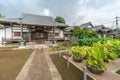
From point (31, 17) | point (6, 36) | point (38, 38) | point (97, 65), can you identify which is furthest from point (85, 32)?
point (97, 65)

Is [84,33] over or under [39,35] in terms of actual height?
over

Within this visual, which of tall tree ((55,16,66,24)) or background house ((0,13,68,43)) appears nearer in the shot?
background house ((0,13,68,43))

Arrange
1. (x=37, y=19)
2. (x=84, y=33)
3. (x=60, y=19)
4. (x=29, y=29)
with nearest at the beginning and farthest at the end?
(x=84, y=33) → (x=29, y=29) → (x=37, y=19) → (x=60, y=19)

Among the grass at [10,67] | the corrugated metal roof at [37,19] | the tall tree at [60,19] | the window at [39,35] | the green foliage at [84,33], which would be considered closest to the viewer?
the grass at [10,67]

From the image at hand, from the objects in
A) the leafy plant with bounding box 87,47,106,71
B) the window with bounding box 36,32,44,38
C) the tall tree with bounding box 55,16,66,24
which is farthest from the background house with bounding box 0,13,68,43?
the leafy plant with bounding box 87,47,106,71

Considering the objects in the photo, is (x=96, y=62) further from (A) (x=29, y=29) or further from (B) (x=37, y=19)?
(B) (x=37, y=19)

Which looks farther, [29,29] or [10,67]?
[29,29]

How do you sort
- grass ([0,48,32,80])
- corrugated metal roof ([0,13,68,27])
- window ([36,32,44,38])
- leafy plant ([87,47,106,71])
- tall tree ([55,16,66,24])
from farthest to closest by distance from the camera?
tall tree ([55,16,66,24]) → window ([36,32,44,38]) → corrugated metal roof ([0,13,68,27]) → leafy plant ([87,47,106,71]) → grass ([0,48,32,80])

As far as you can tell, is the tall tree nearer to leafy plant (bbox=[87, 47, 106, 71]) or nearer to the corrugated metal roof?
the corrugated metal roof

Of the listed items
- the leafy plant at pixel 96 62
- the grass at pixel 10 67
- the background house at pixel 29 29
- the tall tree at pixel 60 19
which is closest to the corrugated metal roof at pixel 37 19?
the background house at pixel 29 29

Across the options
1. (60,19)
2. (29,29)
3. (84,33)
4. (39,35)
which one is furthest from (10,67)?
(60,19)

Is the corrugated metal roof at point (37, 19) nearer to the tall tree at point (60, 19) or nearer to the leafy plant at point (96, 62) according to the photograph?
the tall tree at point (60, 19)

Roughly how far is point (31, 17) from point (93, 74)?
75.3 ft

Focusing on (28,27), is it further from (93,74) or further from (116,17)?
(116,17)
